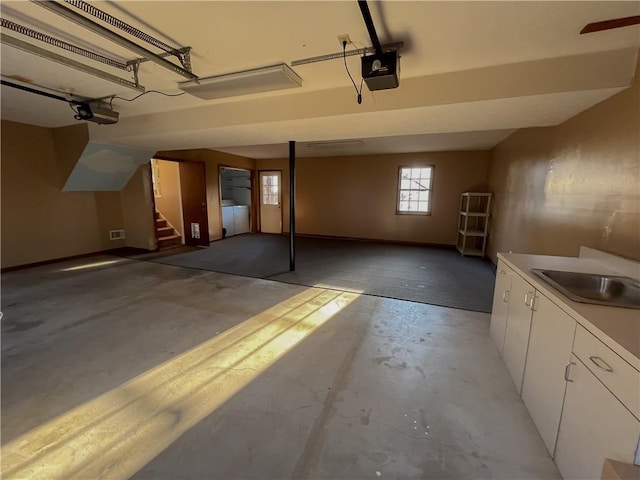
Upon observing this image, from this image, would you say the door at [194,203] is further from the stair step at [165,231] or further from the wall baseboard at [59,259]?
the wall baseboard at [59,259]

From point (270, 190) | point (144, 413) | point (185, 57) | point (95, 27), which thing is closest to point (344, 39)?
point (185, 57)

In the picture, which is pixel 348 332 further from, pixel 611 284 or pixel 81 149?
pixel 81 149

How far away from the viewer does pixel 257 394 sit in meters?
1.82

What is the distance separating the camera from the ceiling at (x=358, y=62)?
1.64 meters

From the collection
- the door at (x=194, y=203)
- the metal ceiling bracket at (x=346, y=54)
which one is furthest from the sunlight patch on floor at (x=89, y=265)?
the metal ceiling bracket at (x=346, y=54)

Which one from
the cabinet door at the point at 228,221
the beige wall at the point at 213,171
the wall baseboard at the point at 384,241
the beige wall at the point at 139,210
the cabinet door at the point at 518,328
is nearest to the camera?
the cabinet door at the point at 518,328

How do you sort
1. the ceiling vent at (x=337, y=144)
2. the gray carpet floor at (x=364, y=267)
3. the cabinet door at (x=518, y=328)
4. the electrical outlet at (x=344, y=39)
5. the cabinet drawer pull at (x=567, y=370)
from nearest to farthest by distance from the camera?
the cabinet drawer pull at (x=567, y=370)
the cabinet door at (x=518, y=328)
the electrical outlet at (x=344, y=39)
the gray carpet floor at (x=364, y=267)
the ceiling vent at (x=337, y=144)

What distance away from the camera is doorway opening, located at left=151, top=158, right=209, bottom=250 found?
6.32 metres

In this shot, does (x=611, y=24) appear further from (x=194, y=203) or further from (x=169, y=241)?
(x=169, y=241)

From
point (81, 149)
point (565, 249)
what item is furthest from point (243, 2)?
point (81, 149)

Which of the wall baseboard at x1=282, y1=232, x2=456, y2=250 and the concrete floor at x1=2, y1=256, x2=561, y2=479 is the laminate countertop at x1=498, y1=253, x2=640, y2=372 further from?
the wall baseboard at x1=282, y1=232, x2=456, y2=250

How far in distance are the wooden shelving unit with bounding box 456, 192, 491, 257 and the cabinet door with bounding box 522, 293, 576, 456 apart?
458 centimetres

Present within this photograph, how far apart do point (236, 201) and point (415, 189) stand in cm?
568

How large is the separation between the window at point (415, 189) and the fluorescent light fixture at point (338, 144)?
1819 millimetres
